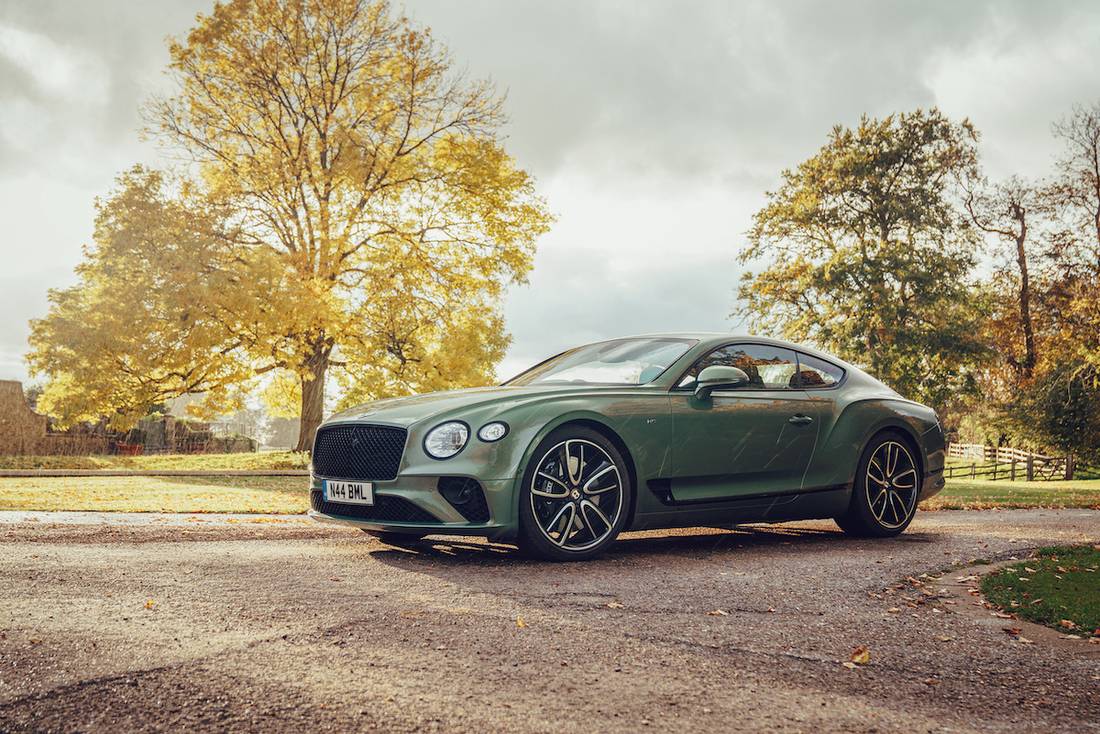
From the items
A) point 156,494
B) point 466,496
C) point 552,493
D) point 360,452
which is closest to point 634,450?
point 552,493

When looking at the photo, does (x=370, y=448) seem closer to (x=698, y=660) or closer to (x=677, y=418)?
(x=677, y=418)

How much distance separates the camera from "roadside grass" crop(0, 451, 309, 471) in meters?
20.2

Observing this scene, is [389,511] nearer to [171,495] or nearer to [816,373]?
[816,373]

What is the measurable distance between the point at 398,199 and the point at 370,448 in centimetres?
2016

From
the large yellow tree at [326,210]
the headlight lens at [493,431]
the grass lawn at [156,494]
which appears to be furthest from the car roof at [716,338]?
the large yellow tree at [326,210]

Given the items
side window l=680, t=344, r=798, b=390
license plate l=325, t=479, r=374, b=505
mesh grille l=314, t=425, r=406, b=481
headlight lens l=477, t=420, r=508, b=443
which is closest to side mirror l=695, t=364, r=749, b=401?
side window l=680, t=344, r=798, b=390

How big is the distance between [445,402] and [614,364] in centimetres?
147

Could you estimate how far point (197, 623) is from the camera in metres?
3.80

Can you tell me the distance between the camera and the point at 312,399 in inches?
999

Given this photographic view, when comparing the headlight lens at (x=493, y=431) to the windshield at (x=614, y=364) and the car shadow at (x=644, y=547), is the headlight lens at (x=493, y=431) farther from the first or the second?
the windshield at (x=614, y=364)

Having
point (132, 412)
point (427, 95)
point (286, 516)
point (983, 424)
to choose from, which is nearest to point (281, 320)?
point (132, 412)

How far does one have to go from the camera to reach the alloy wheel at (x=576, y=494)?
571 cm

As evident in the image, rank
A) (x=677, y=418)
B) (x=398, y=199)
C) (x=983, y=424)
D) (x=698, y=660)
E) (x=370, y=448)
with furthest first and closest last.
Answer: (x=983, y=424), (x=398, y=199), (x=677, y=418), (x=370, y=448), (x=698, y=660)

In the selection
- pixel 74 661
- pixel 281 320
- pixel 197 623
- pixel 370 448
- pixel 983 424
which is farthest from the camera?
pixel 983 424
